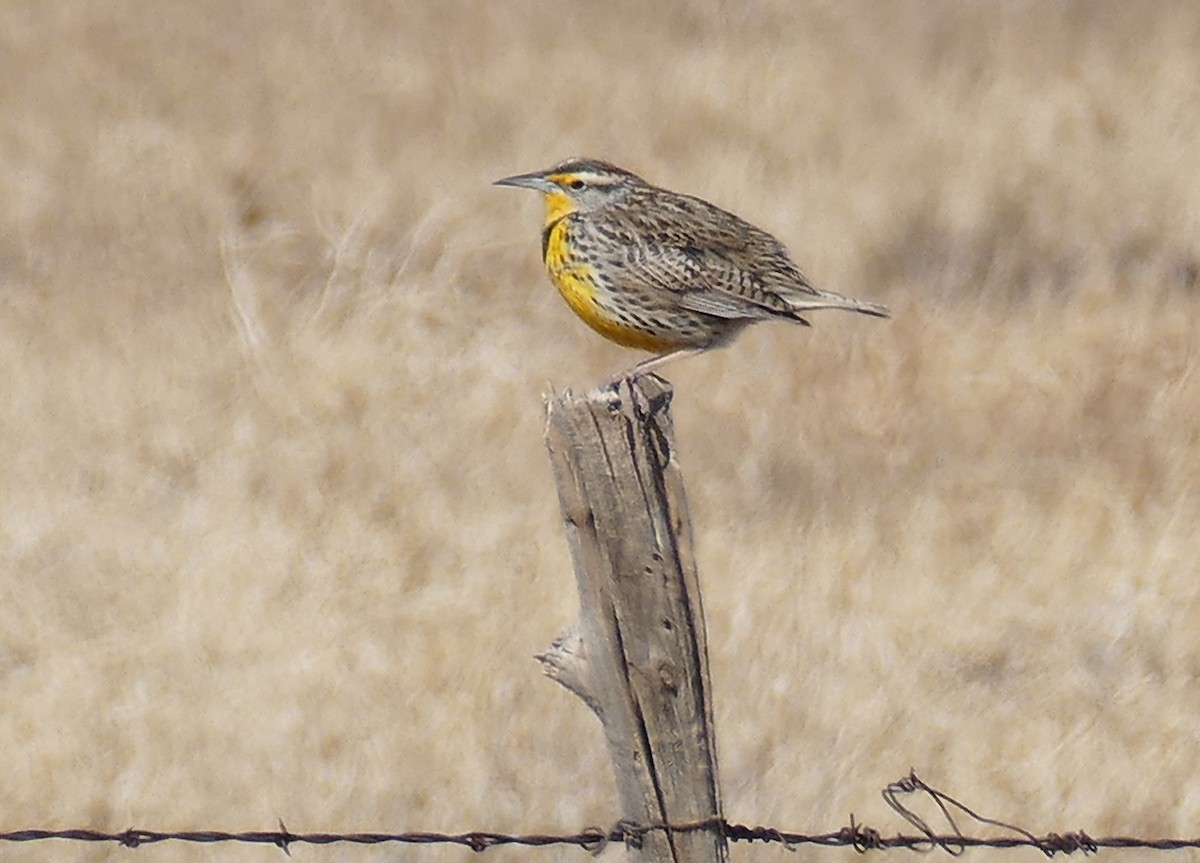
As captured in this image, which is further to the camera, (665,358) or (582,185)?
(582,185)

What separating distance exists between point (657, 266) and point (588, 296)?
0.64 feet

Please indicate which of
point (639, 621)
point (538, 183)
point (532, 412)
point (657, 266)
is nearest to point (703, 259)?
point (657, 266)

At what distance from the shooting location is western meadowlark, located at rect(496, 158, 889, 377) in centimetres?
516

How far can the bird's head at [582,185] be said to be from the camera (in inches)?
216

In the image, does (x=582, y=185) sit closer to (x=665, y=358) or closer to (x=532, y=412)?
(x=665, y=358)

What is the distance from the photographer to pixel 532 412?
26.2ft

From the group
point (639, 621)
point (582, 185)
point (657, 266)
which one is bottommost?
point (639, 621)

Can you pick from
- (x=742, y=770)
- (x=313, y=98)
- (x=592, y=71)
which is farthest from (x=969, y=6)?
(x=742, y=770)

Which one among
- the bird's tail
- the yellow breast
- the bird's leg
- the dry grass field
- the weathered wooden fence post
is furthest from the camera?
the dry grass field

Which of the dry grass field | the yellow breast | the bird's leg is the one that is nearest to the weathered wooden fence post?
the bird's leg

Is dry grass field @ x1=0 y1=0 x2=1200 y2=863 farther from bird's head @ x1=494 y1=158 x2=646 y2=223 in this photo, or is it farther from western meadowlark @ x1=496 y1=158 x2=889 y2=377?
bird's head @ x1=494 y1=158 x2=646 y2=223

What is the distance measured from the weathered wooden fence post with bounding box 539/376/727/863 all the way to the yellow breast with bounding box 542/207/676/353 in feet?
6.76

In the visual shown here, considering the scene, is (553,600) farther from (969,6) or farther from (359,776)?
(969,6)

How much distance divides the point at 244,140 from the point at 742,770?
514 centimetres
